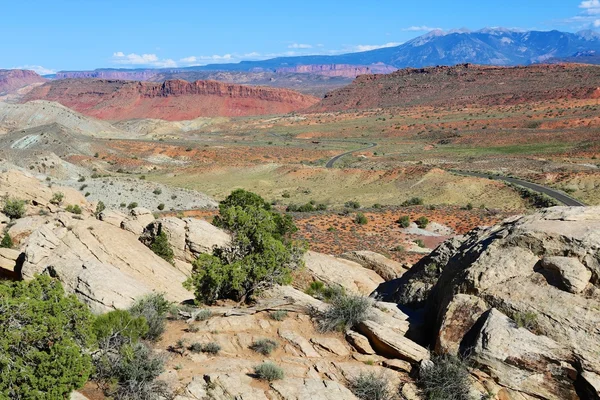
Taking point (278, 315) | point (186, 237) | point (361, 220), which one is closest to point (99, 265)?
point (186, 237)

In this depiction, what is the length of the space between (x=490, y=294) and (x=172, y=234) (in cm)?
1512

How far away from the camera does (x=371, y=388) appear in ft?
29.6

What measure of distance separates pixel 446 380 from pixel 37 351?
7291 mm

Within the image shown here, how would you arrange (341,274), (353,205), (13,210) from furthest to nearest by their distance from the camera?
(353,205) → (13,210) → (341,274)

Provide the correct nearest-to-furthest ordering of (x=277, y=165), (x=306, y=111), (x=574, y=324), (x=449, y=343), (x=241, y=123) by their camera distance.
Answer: (x=574, y=324) → (x=449, y=343) → (x=277, y=165) → (x=241, y=123) → (x=306, y=111)

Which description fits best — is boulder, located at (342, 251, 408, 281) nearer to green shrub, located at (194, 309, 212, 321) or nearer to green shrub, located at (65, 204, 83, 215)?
green shrub, located at (194, 309, 212, 321)

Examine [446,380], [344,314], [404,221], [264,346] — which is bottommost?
[404,221]

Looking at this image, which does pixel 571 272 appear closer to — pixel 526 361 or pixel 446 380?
pixel 526 361

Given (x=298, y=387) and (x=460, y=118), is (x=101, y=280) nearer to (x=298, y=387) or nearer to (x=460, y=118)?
(x=298, y=387)

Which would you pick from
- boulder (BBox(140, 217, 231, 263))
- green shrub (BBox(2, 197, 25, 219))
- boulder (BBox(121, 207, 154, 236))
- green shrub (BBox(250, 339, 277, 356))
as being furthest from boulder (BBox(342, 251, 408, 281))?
green shrub (BBox(2, 197, 25, 219))

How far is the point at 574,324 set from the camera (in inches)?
361

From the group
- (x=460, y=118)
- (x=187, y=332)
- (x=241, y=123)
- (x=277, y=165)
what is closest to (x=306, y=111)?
(x=241, y=123)

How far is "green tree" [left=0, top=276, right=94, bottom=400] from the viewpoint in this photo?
7.75 m

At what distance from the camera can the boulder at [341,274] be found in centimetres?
2098
